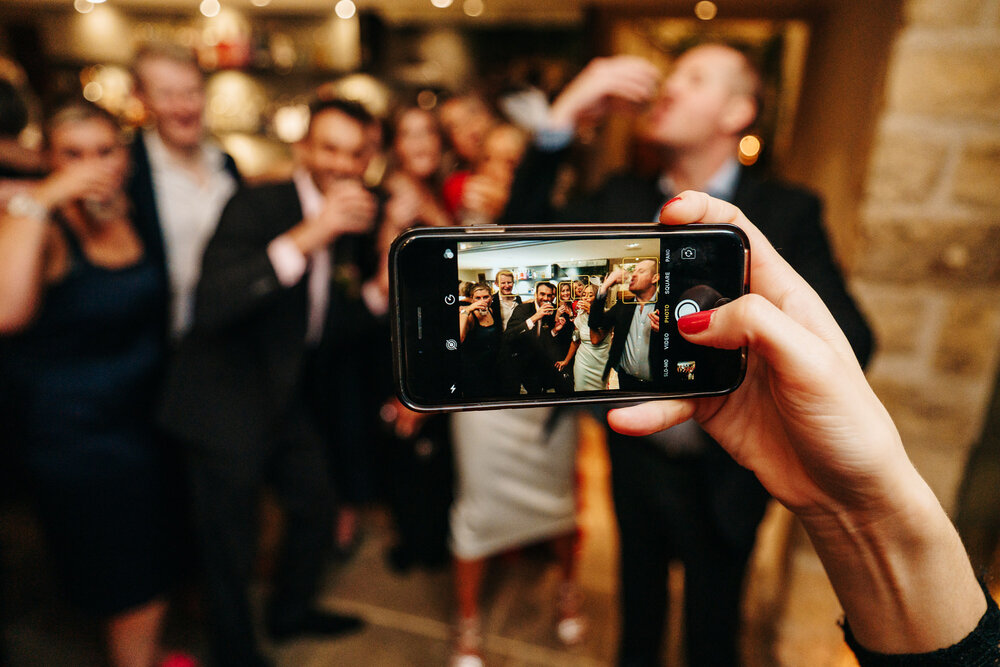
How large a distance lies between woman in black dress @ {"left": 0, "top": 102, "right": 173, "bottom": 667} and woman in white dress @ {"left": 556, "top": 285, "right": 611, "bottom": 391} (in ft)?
3.79

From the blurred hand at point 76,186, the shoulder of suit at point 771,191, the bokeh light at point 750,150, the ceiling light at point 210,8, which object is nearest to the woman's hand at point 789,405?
the shoulder of suit at point 771,191

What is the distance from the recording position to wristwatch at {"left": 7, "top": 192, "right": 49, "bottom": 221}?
1067 millimetres

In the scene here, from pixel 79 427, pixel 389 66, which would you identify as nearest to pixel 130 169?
pixel 79 427

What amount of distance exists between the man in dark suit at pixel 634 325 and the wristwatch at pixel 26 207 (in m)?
1.20

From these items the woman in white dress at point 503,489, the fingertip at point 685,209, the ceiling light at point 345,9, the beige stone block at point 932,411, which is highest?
the ceiling light at point 345,9

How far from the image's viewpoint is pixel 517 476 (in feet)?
4.82

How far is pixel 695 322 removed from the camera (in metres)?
0.58

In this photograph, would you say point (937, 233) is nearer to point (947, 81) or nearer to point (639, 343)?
point (947, 81)

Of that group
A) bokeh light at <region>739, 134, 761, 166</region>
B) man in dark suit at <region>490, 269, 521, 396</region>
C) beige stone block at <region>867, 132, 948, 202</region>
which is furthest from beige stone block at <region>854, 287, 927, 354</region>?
bokeh light at <region>739, 134, 761, 166</region>

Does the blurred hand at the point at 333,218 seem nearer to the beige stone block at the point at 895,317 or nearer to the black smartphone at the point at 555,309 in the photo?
the black smartphone at the point at 555,309

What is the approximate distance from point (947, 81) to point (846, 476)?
1.05 meters

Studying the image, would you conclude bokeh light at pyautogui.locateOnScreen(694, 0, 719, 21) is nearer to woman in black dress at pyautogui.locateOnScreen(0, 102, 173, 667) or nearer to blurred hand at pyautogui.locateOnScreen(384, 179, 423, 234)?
blurred hand at pyautogui.locateOnScreen(384, 179, 423, 234)

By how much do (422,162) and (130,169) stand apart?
3.06 feet

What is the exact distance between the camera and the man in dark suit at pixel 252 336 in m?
A: 1.21
